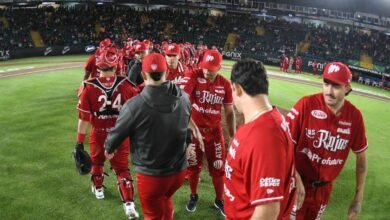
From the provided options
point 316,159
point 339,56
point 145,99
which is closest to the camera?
point 145,99

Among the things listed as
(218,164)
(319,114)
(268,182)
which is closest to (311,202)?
(319,114)

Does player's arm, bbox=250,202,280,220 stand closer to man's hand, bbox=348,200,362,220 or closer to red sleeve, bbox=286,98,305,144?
red sleeve, bbox=286,98,305,144

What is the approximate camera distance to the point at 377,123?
1709 cm

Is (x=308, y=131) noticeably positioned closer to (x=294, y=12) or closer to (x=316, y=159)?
(x=316, y=159)

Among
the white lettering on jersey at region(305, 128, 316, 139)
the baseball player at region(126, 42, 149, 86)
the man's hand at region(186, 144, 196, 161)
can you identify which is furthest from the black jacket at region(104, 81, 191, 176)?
the baseball player at region(126, 42, 149, 86)

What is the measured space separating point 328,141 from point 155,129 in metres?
2.21

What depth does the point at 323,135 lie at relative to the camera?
4.82 meters

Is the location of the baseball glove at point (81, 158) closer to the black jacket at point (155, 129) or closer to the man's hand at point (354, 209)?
the black jacket at point (155, 129)

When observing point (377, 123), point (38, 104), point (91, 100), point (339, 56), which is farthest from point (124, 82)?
point (339, 56)

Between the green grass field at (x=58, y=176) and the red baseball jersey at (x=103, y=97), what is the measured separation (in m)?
1.84

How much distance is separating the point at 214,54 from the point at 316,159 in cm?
264

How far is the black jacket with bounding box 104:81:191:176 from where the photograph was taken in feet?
15.1

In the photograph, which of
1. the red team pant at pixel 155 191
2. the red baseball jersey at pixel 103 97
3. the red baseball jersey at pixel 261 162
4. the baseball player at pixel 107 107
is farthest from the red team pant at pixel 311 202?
the red baseball jersey at pixel 103 97

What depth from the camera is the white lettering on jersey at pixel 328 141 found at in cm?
482
